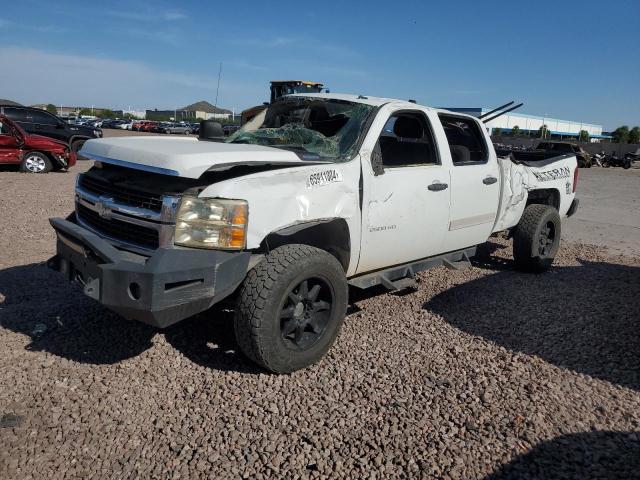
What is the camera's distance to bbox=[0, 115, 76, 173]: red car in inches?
528

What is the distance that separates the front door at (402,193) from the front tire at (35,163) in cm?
1205

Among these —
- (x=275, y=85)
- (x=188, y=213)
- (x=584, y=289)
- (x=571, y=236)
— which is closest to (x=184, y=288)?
(x=188, y=213)

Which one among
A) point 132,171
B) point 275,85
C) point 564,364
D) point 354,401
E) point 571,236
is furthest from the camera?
point 275,85

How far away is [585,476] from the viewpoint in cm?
253

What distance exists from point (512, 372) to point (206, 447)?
2141 millimetres

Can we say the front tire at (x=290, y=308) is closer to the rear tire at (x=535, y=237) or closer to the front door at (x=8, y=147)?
the rear tire at (x=535, y=237)

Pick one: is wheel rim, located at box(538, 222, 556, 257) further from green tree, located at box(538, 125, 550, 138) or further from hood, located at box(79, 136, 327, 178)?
green tree, located at box(538, 125, 550, 138)

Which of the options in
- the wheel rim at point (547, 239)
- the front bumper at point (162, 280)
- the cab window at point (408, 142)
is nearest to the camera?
the front bumper at point (162, 280)

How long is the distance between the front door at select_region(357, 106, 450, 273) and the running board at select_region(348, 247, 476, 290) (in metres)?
0.06

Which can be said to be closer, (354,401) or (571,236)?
(354,401)

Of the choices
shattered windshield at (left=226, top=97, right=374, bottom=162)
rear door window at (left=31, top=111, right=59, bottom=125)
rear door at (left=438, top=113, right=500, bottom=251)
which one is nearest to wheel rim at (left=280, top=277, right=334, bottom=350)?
shattered windshield at (left=226, top=97, right=374, bottom=162)

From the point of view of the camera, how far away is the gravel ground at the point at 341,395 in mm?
2611

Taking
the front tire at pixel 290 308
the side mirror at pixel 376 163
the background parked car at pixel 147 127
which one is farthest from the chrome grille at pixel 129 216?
the background parked car at pixel 147 127

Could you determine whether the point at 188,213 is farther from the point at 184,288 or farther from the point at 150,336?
the point at 150,336
